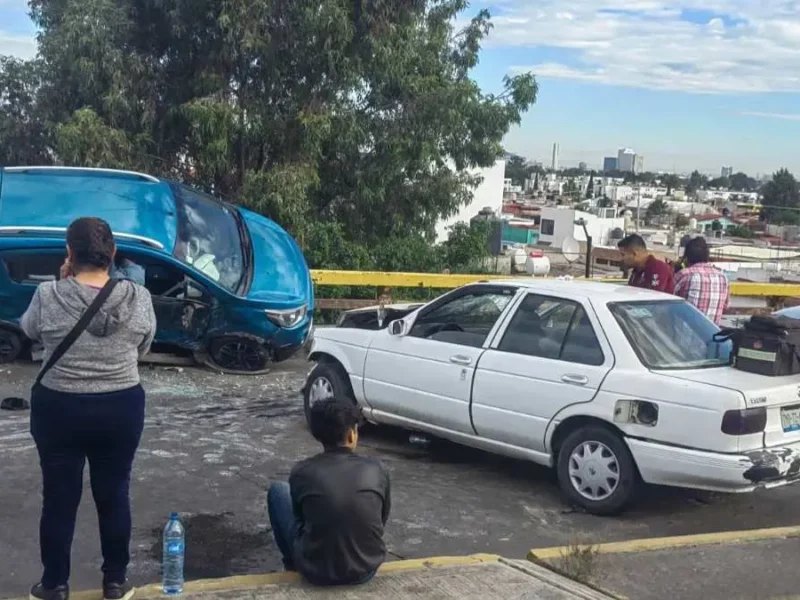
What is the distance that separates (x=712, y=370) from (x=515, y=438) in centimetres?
142

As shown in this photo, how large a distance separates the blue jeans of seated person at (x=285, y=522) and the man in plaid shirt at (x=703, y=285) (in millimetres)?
4882

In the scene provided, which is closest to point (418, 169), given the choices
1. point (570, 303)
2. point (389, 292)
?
point (389, 292)

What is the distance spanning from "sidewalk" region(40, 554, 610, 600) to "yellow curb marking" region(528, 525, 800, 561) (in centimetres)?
24

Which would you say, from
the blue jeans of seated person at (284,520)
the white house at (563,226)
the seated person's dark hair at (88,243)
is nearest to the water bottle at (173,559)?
the blue jeans of seated person at (284,520)

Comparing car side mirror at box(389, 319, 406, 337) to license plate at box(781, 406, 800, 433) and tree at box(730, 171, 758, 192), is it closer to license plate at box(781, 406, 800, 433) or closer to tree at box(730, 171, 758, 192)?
license plate at box(781, 406, 800, 433)

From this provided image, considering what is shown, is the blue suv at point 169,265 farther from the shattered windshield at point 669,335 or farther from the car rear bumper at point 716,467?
the car rear bumper at point 716,467

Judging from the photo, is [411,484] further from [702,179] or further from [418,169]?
[702,179]

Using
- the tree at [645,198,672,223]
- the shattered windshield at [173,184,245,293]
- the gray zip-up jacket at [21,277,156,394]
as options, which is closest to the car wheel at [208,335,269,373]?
the shattered windshield at [173,184,245,293]

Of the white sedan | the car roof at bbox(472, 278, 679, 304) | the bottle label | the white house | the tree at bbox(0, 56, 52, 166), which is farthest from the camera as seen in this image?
the white house

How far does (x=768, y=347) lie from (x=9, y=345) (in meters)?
7.73

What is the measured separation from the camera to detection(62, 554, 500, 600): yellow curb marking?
4.71m

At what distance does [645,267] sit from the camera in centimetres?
912

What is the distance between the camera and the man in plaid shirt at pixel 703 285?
884 cm

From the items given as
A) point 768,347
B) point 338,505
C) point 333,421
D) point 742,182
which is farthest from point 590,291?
point 742,182
